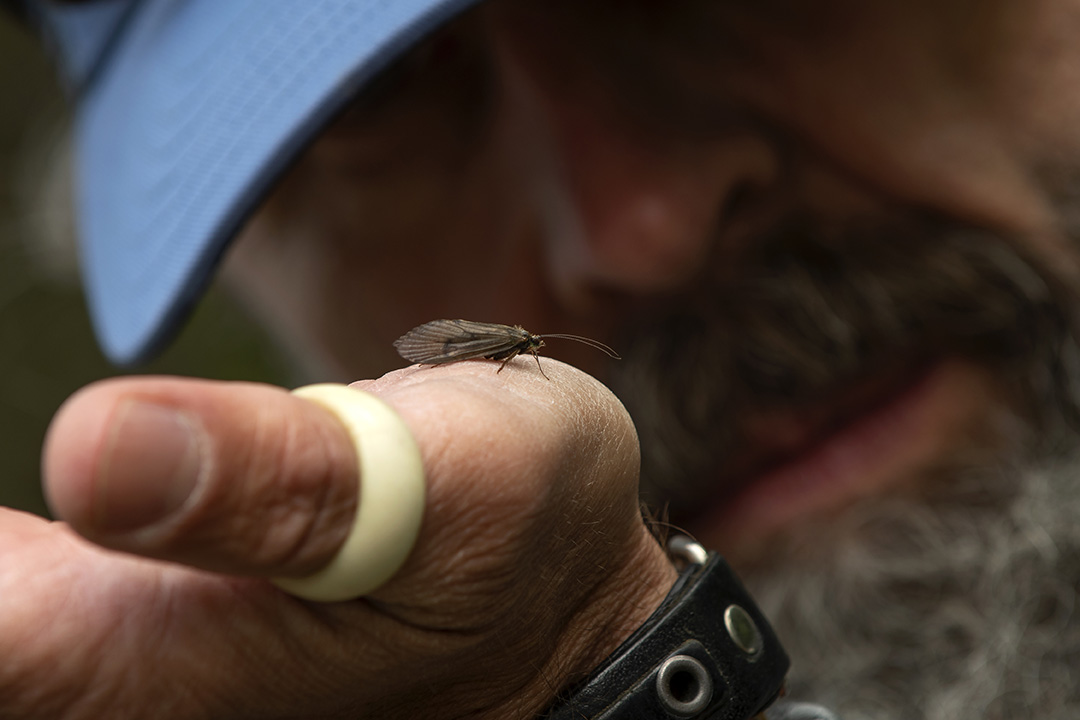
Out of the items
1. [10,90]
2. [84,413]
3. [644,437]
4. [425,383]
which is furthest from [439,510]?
[10,90]

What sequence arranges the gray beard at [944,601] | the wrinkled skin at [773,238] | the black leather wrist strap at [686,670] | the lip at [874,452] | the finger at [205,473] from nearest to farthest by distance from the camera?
1. the finger at [205,473]
2. the black leather wrist strap at [686,670]
3. the gray beard at [944,601]
4. the wrinkled skin at [773,238]
5. the lip at [874,452]

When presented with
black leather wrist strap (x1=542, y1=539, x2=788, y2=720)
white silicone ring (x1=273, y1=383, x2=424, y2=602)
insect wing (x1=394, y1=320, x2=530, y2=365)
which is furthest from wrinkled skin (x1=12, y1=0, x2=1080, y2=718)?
white silicone ring (x1=273, y1=383, x2=424, y2=602)

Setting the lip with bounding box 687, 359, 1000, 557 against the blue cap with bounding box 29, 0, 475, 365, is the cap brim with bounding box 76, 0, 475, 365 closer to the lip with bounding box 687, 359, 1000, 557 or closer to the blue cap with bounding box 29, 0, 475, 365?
the blue cap with bounding box 29, 0, 475, 365

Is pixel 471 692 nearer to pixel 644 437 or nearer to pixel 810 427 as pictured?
pixel 644 437

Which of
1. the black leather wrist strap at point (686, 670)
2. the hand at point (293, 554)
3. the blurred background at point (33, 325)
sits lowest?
the blurred background at point (33, 325)

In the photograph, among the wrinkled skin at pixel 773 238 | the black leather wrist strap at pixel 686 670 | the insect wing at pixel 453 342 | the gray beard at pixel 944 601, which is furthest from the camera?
the wrinkled skin at pixel 773 238

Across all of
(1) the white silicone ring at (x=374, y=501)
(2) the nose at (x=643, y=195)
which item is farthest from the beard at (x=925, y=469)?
(1) the white silicone ring at (x=374, y=501)

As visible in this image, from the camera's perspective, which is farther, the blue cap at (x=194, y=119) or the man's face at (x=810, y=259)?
the man's face at (x=810, y=259)

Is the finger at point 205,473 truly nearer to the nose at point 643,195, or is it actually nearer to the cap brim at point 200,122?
the cap brim at point 200,122

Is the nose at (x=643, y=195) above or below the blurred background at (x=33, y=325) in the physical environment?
above
